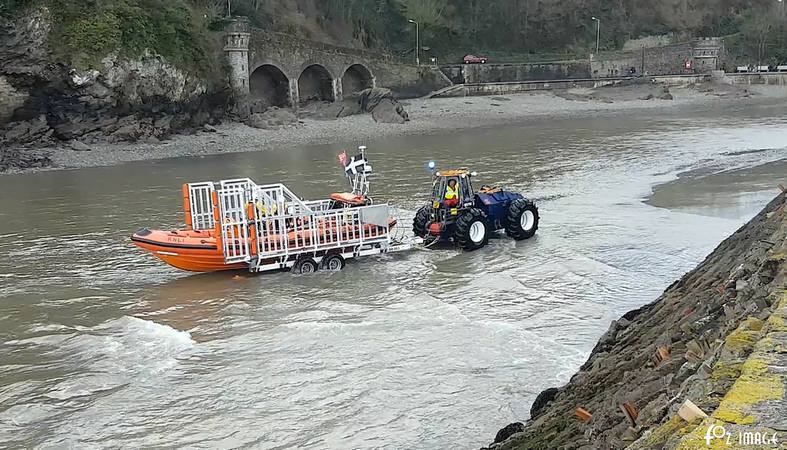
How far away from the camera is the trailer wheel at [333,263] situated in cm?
1416

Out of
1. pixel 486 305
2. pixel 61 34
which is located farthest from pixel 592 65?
pixel 486 305

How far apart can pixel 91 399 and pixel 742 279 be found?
7142 millimetres

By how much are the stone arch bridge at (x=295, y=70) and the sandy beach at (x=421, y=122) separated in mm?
3021

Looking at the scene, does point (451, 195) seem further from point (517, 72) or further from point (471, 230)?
point (517, 72)

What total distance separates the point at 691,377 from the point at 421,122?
134ft

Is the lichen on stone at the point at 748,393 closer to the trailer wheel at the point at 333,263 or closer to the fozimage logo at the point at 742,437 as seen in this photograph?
the fozimage logo at the point at 742,437

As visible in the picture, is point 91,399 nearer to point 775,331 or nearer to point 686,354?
point 686,354

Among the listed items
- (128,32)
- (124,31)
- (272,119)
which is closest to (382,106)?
(272,119)

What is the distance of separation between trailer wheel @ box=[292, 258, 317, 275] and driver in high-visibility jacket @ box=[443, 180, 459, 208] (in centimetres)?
310

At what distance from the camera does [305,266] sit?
551 inches

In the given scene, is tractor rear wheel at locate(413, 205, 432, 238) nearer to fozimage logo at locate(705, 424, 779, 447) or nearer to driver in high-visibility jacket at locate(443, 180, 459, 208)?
driver in high-visibility jacket at locate(443, 180, 459, 208)

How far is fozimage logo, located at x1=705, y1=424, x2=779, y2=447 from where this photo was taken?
324 centimetres

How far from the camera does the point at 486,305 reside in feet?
39.7

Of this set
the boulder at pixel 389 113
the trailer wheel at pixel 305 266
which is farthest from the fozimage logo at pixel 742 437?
the boulder at pixel 389 113
